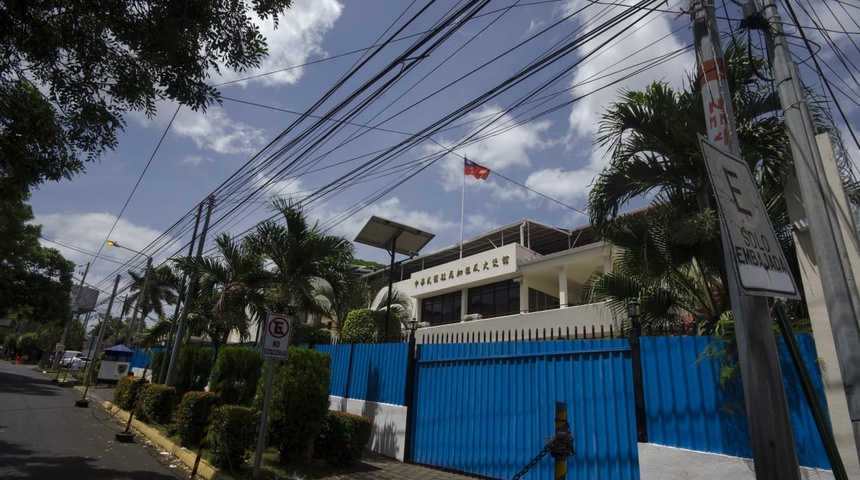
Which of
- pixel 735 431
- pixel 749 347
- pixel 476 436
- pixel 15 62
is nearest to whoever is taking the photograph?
pixel 749 347

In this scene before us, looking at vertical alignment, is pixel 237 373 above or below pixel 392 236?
below

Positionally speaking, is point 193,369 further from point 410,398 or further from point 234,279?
point 410,398

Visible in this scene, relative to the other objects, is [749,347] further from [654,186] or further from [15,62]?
[15,62]

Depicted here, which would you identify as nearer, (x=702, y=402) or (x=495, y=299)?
(x=702, y=402)

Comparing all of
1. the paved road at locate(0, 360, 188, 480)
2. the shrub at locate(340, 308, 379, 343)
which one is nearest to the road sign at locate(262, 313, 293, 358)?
the paved road at locate(0, 360, 188, 480)

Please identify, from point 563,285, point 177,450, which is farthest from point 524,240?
point 177,450

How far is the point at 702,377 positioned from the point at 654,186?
2818mm

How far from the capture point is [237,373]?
12.0m

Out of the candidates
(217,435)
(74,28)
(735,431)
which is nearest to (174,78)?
(74,28)

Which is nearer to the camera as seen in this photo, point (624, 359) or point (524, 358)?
point (624, 359)

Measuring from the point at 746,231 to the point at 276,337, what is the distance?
6.41m

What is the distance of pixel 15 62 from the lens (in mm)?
6375

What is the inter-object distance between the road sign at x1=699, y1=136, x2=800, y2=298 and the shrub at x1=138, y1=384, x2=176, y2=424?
1346cm

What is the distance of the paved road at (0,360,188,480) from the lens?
24.2ft
